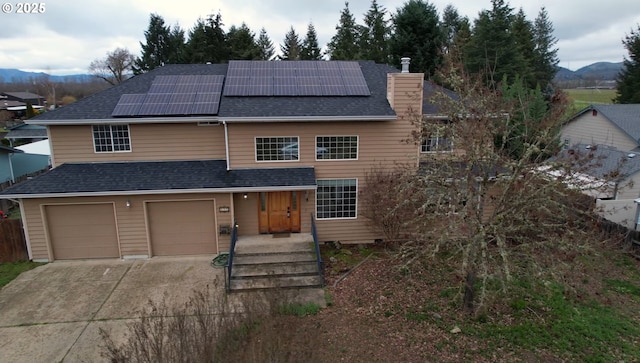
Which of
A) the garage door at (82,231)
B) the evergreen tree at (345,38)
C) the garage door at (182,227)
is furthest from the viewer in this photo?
the evergreen tree at (345,38)

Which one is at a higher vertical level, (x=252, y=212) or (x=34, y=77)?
(x=34, y=77)

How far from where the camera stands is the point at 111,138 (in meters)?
13.4

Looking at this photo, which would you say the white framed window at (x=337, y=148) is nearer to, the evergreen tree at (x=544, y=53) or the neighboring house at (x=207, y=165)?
the neighboring house at (x=207, y=165)

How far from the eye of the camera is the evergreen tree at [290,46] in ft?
146

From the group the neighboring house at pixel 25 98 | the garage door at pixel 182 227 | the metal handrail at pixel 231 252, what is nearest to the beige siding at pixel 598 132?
the metal handrail at pixel 231 252

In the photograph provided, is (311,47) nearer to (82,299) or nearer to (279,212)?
(279,212)

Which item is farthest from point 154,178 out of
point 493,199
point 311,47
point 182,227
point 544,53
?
point 544,53

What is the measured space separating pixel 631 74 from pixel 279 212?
38.1 metres

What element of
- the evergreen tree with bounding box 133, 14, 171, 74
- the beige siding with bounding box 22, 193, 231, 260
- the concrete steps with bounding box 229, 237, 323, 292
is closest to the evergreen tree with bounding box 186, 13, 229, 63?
the evergreen tree with bounding box 133, 14, 171, 74

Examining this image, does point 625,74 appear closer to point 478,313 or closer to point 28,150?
point 478,313

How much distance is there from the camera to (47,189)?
1209 centimetres

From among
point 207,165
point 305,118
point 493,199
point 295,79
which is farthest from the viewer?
point 295,79

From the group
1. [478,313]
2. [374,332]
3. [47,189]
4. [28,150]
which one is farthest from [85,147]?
[28,150]

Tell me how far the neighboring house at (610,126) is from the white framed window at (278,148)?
17.4 m
